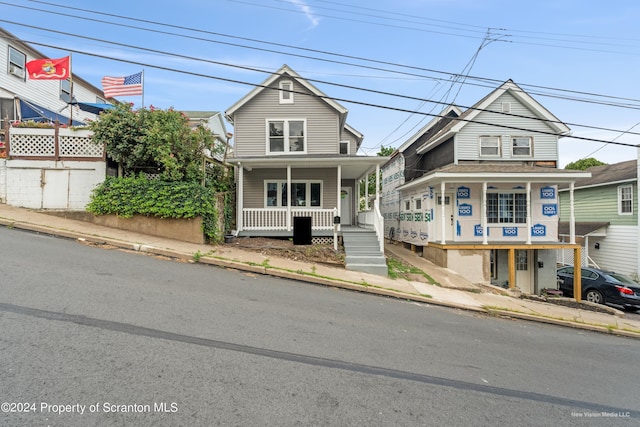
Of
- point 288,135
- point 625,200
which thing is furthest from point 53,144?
point 625,200

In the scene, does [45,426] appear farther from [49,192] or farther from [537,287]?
[537,287]

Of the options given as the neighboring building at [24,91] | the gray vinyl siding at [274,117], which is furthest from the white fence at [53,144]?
the gray vinyl siding at [274,117]

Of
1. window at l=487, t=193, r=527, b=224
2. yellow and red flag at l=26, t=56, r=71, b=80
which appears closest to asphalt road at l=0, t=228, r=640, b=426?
window at l=487, t=193, r=527, b=224

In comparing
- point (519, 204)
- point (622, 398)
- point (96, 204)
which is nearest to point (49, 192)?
point (96, 204)

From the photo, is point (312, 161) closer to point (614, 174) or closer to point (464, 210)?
point (464, 210)

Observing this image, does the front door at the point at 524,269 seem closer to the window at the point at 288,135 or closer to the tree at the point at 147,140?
the window at the point at 288,135

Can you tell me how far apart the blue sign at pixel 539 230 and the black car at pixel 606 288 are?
2.35 metres

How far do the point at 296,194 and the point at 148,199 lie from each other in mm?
6703

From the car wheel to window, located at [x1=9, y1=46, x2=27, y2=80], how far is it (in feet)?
97.0

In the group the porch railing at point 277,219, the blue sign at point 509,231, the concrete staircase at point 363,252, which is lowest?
the concrete staircase at point 363,252

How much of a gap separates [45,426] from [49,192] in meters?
11.3

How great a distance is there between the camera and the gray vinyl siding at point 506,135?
16.8m

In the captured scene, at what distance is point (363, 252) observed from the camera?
37.2 ft

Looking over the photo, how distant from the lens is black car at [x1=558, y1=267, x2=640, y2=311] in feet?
41.2
